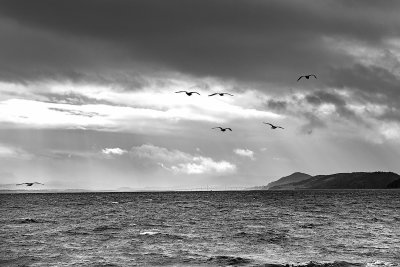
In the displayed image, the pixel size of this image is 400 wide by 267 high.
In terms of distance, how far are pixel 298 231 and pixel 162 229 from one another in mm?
19001

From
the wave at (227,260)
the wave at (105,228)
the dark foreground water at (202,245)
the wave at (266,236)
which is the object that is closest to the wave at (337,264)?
the dark foreground water at (202,245)

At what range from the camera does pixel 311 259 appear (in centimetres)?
3997

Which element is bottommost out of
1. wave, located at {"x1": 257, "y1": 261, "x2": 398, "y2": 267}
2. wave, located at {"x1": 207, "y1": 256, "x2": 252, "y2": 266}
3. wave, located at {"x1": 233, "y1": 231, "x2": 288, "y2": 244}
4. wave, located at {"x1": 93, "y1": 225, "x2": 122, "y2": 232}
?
wave, located at {"x1": 257, "y1": 261, "x2": 398, "y2": 267}

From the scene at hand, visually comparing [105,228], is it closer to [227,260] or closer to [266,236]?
[266,236]

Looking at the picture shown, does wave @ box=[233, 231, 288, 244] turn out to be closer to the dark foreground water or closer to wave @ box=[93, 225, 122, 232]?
the dark foreground water

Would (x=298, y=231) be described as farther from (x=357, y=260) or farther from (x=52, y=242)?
(x=52, y=242)

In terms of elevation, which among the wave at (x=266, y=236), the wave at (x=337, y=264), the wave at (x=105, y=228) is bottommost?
the wave at (x=337, y=264)

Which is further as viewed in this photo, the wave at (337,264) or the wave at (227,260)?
the wave at (227,260)

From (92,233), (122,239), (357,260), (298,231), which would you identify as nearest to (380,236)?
(298,231)

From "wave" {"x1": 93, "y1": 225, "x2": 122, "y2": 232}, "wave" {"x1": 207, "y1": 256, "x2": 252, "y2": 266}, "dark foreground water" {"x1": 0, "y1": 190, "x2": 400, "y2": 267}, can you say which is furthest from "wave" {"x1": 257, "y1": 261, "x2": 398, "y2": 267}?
"wave" {"x1": 93, "y1": 225, "x2": 122, "y2": 232}

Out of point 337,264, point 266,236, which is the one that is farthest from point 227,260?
point 266,236

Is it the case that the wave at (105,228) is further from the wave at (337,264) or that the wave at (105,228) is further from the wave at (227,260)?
the wave at (337,264)

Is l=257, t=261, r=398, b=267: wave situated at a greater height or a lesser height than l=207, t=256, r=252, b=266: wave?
lesser

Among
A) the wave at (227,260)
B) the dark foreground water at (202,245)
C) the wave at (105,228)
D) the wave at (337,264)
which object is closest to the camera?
the wave at (337,264)
